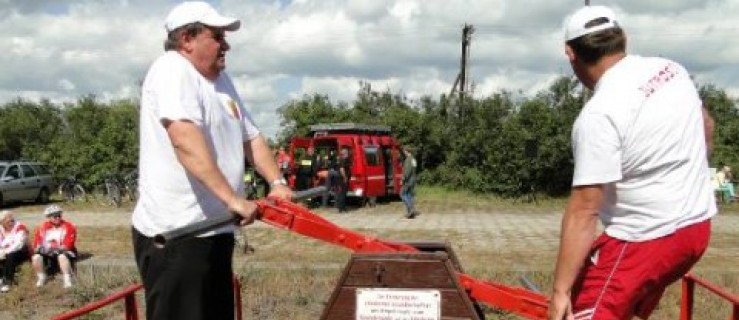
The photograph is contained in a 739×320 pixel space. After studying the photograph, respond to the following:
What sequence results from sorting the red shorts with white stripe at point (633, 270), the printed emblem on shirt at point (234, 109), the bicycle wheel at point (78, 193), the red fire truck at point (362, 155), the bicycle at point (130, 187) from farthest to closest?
the bicycle wheel at point (78, 193) < the bicycle at point (130, 187) < the red fire truck at point (362, 155) < the printed emblem on shirt at point (234, 109) < the red shorts with white stripe at point (633, 270)

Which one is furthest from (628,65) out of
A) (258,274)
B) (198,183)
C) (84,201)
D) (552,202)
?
(84,201)

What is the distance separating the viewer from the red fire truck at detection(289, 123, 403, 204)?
2162 cm

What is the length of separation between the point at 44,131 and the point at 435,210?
84.4 ft

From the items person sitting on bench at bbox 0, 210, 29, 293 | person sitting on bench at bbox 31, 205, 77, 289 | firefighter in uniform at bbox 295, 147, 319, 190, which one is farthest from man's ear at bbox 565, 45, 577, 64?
firefighter in uniform at bbox 295, 147, 319, 190

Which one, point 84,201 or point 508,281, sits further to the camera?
point 84,201

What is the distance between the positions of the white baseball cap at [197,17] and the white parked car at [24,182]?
76.6 ft

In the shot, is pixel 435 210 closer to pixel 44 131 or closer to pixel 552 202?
pixel 552 202

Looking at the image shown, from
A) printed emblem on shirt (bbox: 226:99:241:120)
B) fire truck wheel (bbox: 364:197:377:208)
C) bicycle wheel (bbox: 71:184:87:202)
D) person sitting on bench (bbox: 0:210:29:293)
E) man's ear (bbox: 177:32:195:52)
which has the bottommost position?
fire truck wheel (bbox: 364:197:377:208)

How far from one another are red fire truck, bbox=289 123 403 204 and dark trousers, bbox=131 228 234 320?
17.9 metres

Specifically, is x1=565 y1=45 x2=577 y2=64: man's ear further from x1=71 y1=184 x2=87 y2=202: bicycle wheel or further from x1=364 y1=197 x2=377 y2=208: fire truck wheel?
x1=71 y1=184 x2=87 y2=202: bicycle wheel

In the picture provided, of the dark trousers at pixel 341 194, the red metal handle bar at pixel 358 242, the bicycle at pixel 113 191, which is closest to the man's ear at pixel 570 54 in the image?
the red metal handle bar at pixel 358 242

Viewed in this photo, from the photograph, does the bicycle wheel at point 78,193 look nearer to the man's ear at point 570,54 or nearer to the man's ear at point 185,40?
the man's ear at point 185,40

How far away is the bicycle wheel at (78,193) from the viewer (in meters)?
25.4

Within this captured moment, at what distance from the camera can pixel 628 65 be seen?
293cm
